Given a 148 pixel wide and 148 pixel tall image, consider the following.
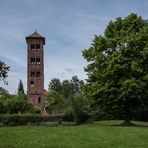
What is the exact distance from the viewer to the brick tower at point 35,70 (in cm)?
10081

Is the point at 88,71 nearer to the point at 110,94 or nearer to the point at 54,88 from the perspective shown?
the point at 110,94

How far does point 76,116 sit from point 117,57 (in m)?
15.6

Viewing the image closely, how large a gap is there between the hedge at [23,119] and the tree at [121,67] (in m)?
10.5

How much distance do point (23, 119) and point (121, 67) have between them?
1762 cm

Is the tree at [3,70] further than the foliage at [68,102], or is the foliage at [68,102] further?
the foliage at [68,102]

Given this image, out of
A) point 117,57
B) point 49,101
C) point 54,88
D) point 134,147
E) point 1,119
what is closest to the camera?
point 134,147

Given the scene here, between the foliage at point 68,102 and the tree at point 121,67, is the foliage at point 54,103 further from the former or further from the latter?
the tree at point 121,67

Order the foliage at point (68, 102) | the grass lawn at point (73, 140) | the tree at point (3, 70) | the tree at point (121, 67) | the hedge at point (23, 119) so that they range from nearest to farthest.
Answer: the tree at point (3, 70) → the grass lawn at point (73, 140) → the tree at point (121, 67) → the hedge at point (23, 119) → the foliage at point (68, 102)

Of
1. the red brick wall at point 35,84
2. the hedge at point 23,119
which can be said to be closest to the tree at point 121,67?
the hedge at point 23,119

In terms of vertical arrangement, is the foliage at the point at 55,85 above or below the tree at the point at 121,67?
above

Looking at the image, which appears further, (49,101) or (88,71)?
(49,101)

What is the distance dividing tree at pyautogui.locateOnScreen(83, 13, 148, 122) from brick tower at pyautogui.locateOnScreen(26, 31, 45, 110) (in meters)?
49.8

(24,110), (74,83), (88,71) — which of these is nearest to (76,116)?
(88,71)

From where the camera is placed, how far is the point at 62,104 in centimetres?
9056
